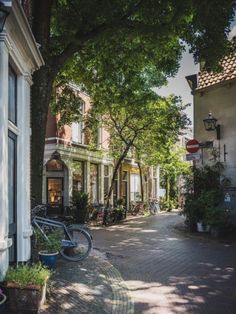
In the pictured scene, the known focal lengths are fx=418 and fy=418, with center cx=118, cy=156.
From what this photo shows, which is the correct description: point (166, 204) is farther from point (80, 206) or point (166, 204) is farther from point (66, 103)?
point (66, 103)

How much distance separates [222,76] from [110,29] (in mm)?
7963

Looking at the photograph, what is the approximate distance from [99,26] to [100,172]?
16.5 m

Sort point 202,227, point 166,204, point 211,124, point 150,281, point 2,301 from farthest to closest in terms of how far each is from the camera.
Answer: point 166,204 < point 211,124 < point 202,227 < point 150,281 < point 2,301

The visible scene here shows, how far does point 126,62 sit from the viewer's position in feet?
40.2

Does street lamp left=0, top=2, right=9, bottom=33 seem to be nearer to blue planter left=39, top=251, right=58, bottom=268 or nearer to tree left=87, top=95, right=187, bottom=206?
blue planter left=39, top=251, right=58, bottom=268

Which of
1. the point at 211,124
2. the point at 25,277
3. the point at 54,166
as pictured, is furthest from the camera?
the point at 54,166

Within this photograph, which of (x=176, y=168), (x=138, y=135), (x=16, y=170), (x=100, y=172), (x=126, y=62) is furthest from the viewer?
(x=176, y=168)

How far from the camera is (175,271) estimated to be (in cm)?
860

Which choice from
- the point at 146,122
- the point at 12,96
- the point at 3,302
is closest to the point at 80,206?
the point at 146,122

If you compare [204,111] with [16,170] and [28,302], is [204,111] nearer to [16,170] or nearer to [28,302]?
[16,170]

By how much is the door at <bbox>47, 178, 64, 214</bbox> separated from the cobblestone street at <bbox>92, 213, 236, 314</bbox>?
7.74 meters

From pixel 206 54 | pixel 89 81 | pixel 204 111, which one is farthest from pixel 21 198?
pixel 204 111

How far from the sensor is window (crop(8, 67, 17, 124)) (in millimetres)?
6512

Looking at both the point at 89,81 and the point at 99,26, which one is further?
the point at 89,81
